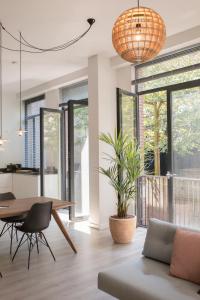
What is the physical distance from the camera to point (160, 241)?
2896mm

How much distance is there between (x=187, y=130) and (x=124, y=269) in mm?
2906

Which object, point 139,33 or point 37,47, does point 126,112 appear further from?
point 139,33

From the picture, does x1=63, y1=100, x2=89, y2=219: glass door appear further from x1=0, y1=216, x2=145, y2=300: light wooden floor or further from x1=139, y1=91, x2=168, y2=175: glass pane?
x1=139, y1=91, x2=168, y2=175: glass pane

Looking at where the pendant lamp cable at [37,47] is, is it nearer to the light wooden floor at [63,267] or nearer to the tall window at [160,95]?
the tall window at [160,95]

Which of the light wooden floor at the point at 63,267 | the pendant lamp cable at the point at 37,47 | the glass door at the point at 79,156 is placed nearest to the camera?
the light wooden floor at the point at 63,267

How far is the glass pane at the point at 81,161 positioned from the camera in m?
6.49

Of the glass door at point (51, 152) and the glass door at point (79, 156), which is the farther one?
the glass door at point (51, 152)

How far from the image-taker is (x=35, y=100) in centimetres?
888

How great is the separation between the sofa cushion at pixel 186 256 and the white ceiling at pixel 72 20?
2809 millimetres

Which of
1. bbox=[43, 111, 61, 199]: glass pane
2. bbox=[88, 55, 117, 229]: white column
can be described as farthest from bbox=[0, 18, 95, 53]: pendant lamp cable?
bbox=[43, 111, 61, 199]: glass pane

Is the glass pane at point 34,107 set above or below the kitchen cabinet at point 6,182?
above

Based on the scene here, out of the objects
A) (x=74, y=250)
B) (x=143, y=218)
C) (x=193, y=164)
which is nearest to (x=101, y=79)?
(x=193, y=164)

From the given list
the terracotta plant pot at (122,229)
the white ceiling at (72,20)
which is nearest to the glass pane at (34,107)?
the white ceiling at (72,20)

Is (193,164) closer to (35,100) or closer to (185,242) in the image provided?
(185,242)
